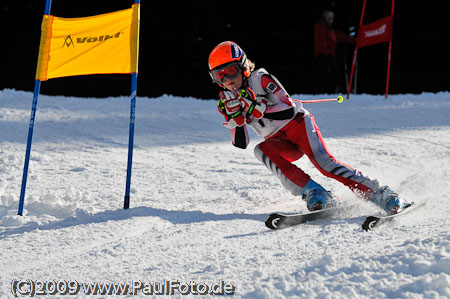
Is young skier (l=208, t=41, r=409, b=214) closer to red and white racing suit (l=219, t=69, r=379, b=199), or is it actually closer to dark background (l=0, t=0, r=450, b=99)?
red and white racing suit (l=219, t=69, r=379, b=199)

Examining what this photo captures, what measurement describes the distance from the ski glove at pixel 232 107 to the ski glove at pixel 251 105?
0.04 m

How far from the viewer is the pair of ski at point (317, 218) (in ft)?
9.38

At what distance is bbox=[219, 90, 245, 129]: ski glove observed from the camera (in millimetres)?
3451

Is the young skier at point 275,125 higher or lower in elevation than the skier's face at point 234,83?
lower

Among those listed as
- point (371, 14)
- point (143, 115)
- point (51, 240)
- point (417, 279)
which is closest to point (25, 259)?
point (51, 240)

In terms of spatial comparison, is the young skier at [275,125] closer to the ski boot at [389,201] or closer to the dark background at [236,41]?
the ski boot at [389,201]

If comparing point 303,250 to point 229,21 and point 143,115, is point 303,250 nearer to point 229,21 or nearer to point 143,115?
point 143,115

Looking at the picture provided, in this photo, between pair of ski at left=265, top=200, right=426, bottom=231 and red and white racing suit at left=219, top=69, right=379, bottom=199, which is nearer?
pair of ski at left=265, top=200, right=426, bottom=231

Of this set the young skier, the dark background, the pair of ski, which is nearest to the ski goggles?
the young skier

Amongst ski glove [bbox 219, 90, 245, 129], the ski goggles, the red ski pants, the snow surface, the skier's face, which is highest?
the ski goggles

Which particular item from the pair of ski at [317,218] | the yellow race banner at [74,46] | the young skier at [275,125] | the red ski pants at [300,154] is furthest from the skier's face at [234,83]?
the pair of ski at [317,218]

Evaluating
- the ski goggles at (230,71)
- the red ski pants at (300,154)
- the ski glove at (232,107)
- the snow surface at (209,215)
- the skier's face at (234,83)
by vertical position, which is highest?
the ski goggles at (230,71)

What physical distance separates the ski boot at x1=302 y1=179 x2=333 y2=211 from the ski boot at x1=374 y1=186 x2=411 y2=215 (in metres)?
0.31

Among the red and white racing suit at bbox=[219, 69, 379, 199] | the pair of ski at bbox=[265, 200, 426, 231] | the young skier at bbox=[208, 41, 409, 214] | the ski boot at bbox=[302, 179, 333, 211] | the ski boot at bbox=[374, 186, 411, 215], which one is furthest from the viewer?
the red and white racing suit at bbox=[219, 69, 379, 199]
